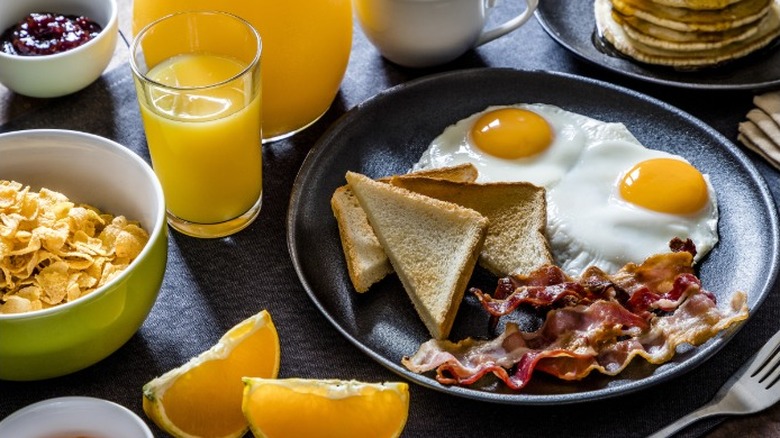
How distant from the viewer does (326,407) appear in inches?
52.9

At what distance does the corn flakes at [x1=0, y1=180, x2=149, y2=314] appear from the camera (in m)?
1.45

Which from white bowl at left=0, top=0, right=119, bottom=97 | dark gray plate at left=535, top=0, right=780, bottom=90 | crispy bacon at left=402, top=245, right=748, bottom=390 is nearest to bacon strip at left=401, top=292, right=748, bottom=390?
crispy bacon at left=402, top=245, right=748, bottom=390

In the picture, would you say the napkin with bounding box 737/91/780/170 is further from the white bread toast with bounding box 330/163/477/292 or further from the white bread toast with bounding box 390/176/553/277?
the white bread toast with bounding box 330/163/477/292

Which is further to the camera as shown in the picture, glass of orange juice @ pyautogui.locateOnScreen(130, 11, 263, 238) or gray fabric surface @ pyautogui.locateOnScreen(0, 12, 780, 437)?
glass of orange juice @ pyautogui.locateOnScreen(130, 11, 263, 238)

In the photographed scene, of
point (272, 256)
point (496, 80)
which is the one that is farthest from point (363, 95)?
point (272, 256)

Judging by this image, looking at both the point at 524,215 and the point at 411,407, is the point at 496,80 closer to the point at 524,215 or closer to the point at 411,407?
the point at 524,215

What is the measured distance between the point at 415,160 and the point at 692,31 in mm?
746

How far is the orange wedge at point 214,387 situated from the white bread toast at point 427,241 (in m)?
0.30

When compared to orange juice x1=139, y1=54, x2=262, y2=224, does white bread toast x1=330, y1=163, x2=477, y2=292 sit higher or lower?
lower

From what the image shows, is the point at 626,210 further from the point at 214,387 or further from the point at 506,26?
the point at 214,387

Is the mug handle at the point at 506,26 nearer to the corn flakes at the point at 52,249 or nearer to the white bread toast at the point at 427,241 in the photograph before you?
the white bread toast at the point at 427,241

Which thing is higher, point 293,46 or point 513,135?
point 293,46

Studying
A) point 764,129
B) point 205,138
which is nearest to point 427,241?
point 205,138

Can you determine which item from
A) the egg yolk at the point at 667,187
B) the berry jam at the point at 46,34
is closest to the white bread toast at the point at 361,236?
the egg yolk at the point at 667,187
